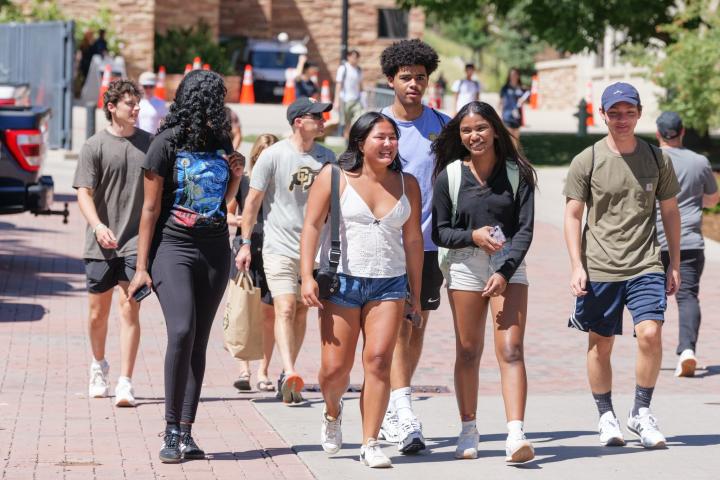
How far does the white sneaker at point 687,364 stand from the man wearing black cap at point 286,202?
2.83m

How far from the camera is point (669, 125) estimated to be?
33.1 ft

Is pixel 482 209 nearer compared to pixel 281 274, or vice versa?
pixel 482 209

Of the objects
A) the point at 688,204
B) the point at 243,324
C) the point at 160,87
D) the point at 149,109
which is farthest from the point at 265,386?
the point at 160,87

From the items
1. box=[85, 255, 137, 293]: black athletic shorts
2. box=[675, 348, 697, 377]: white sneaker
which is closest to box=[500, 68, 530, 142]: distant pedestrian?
box=[675, 348, 697, 377]: white sneaker

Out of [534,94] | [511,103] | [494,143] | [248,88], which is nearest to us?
[494,143]

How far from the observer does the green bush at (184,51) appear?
43.4 m

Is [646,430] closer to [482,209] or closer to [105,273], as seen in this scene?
[482,209]

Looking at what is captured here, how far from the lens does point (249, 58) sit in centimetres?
4466

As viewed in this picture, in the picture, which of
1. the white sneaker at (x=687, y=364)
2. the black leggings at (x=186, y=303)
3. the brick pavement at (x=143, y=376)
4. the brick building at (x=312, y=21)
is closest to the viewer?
the black leggings at (x=186, y=303)

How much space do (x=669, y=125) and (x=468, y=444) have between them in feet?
11.5

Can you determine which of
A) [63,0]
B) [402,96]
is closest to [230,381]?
[402,96]

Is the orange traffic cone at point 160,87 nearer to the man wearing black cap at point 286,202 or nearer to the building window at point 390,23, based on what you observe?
the building window at point 390,23

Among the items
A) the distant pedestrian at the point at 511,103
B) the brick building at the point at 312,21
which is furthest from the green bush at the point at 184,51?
the distant pedestrian at the point at 511,103

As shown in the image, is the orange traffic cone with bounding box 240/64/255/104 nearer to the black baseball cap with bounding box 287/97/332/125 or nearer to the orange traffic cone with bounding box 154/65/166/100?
the orange traffic cone with bounding box 154/65/166/100
